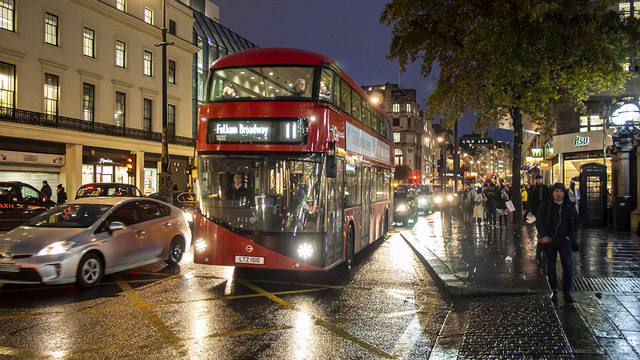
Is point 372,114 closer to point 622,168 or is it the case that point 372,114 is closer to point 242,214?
point 242,214

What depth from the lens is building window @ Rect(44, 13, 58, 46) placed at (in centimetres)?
2862

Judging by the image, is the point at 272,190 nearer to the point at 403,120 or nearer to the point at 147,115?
the point at 147,115

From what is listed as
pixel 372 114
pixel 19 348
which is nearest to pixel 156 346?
pixel 19 348

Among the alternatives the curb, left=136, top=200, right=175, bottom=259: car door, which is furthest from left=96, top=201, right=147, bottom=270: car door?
the curb

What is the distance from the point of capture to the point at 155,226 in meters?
9.83

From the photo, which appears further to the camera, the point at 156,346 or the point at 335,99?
the point at 335,99

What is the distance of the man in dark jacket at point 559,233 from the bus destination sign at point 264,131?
4.17 m

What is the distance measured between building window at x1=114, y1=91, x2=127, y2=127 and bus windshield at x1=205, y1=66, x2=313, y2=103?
2813 centimetres

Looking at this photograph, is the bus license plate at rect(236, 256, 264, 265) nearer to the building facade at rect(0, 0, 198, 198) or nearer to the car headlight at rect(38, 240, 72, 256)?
the car headlight at rect(38, 240, 72, 256)

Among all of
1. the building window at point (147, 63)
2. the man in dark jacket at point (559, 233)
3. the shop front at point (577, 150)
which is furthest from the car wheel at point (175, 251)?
the building window at point (147, 63)

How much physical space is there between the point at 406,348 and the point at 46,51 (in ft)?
100

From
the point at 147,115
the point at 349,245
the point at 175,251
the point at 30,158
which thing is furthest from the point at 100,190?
the point at 147,115

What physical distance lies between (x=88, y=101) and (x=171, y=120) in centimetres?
831

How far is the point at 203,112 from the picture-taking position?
890cm
